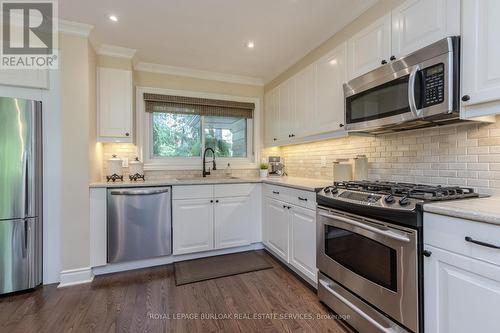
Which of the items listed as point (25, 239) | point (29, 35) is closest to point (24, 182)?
point (25, 239)

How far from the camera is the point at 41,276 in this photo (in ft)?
7.68

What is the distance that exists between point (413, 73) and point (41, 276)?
356cm

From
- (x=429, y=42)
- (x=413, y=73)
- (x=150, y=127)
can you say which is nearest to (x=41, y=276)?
(x=150, y=127)

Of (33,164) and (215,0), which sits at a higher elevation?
(215,0)

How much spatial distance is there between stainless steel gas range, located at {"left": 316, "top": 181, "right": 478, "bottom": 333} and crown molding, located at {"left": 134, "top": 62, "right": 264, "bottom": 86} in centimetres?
246

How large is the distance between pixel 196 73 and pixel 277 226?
2.40 meters

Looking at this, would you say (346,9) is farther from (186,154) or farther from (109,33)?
(186,154)

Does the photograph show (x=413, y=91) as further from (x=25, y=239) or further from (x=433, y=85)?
(x=25, y=239)

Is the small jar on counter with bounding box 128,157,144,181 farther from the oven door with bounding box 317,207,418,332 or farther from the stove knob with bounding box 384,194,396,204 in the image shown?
the stove knob with bounding box 384,194,396,204

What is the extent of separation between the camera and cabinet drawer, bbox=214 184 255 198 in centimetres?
301

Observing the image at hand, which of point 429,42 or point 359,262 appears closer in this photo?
point 429,42

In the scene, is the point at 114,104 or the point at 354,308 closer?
the point at 354,308

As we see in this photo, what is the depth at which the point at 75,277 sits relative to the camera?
2.40m

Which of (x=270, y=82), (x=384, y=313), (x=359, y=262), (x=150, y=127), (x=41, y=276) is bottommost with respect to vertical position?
(x=41, y=276)
